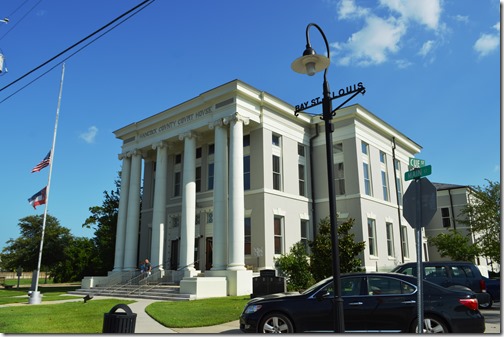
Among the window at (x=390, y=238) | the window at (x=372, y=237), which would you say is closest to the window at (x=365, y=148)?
the window at (x=372, y=237)

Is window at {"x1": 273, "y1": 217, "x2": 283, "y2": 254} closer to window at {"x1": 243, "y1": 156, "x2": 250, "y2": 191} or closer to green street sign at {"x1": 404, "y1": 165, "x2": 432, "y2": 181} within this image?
window at {"x1": 243, "y1": 156, "x2": 250, "y2": 191}

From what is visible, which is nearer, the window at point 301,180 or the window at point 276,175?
the window at point 276,175

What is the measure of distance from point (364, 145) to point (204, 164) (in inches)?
467

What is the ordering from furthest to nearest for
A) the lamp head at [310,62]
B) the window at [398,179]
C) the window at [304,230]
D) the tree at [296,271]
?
the window at [398,179] < the window at [304,230] < the tree at [296,271] < the lamp head at [310,62]

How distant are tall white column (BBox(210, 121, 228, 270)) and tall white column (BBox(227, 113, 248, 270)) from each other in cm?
89

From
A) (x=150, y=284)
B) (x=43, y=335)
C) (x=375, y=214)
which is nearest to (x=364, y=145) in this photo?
(x=375, y=214)

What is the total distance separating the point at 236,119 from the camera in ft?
84.0

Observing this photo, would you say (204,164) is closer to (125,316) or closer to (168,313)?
(168,313)

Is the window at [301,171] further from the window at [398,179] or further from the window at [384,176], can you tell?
the window at [398,179]

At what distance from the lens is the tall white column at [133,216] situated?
30.6 metres

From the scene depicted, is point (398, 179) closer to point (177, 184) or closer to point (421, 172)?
point (177, 184)

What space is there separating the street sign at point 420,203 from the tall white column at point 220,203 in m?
18.8

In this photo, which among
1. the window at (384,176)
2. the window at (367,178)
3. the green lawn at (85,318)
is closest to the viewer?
the green lawn at (85,318)

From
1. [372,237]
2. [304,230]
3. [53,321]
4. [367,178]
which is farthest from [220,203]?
[53,321]
